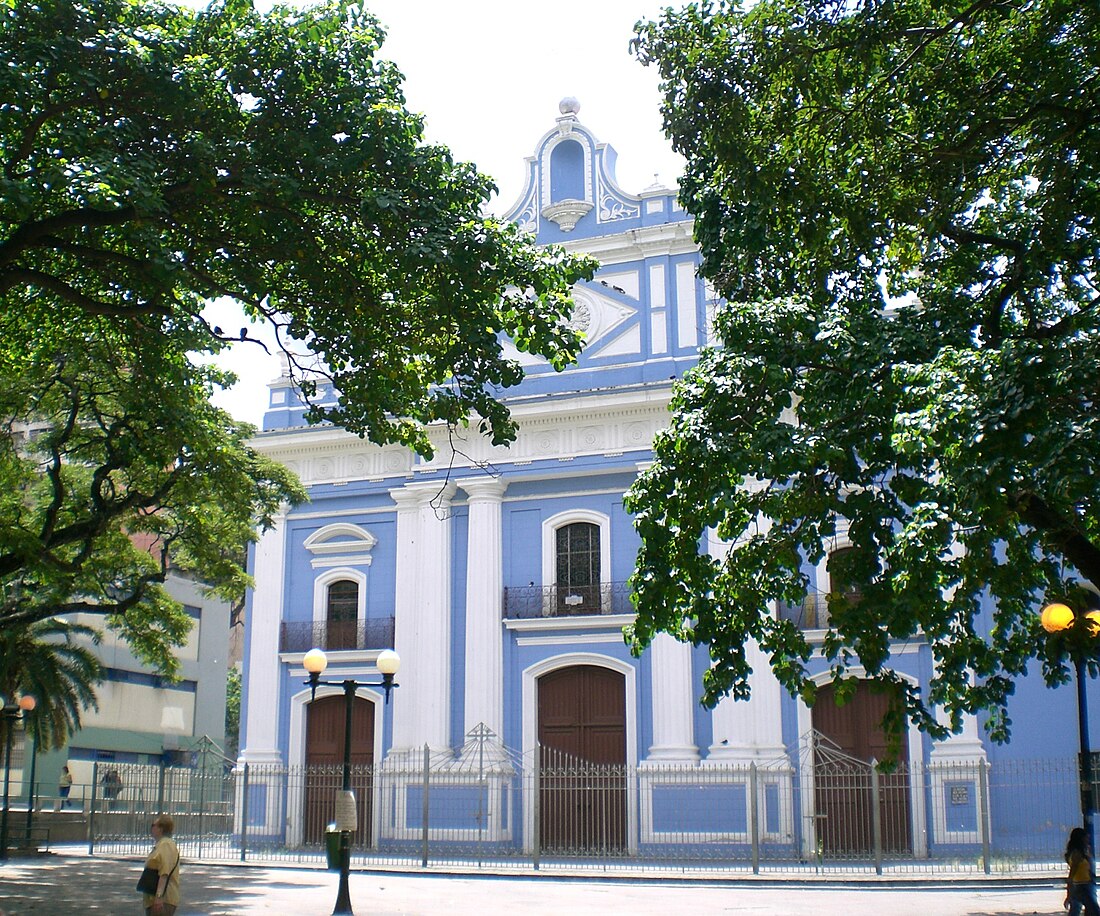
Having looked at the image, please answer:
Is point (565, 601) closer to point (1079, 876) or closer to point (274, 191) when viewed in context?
point (1079, 876)

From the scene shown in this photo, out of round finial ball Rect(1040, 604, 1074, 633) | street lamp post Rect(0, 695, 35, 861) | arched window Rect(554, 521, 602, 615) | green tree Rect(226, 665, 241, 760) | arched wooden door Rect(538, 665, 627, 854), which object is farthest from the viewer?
green tree Rect(226, 665, 241, 760)

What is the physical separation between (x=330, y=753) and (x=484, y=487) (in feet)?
21.6

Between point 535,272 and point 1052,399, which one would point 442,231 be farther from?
point 1052,399

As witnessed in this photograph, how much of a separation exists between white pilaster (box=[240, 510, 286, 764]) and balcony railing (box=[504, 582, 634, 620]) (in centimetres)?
549

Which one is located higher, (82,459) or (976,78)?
(976,78)

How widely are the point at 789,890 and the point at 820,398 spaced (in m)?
8.92

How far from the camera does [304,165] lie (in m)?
12.0

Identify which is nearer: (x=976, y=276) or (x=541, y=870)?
(x=976, y=276)

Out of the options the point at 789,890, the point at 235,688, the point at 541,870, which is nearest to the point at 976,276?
the point at 789,890

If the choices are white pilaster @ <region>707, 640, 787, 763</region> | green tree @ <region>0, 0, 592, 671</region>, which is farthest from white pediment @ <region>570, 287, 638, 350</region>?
green tree @ <region>0, 0, 592, 671</region>

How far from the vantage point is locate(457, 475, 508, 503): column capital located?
26.3 m

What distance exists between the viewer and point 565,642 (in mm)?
25438

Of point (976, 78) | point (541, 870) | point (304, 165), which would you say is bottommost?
point (541, 870)

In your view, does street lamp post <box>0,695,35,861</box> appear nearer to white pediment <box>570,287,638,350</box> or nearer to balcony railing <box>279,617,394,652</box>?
balcony railing <box>279,617,394,652</box>
